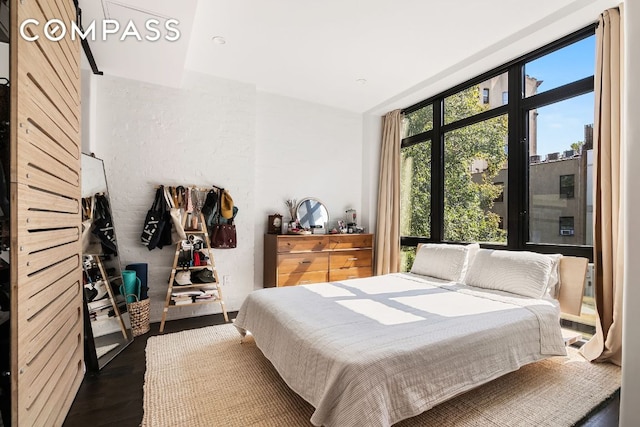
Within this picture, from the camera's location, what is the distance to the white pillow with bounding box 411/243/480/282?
3.10 m

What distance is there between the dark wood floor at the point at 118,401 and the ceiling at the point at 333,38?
258 centimetres

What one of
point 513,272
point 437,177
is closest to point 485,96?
point 437,177

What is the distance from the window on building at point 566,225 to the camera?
8.99 ft

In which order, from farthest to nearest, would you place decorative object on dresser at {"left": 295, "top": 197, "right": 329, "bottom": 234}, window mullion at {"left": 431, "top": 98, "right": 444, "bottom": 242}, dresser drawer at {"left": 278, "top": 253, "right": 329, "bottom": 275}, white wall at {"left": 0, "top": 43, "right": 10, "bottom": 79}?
decorative object on dresser at {"left": 295, "top": 197, "right": 329, "bottom": 234}
window mullion at {"left": 431, "top": 98, "right": 444, "bottom": 242}
dresser drawer at {"left": 278, "top": 253, "right": 329, "bottom": 275}
white wall at {"left": 0, "top": 43, "right": 10, "bottom": 79}

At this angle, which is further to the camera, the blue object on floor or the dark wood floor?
the blue object on floor

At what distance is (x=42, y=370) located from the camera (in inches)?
55.7

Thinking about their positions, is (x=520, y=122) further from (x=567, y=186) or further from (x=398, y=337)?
(x=398, y=337)

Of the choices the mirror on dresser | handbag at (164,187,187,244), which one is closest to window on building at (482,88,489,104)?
handbag at (164,187,187,244)

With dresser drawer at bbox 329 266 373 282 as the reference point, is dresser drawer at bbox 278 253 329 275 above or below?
above

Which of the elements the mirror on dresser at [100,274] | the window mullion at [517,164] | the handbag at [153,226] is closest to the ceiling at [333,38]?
the window mullion at [517,164]

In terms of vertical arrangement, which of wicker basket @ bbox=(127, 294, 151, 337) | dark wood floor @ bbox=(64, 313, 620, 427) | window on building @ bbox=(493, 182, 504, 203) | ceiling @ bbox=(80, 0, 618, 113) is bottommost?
dark wood floor @ bbox=(64, 313, 620, 427)

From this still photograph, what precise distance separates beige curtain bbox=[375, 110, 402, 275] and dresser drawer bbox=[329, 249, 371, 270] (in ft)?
0.76

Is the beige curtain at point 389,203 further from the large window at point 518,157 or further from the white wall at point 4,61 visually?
the white wall at point 4,61

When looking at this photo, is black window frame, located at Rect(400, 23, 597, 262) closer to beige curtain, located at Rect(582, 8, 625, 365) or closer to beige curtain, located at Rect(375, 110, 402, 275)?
beige curtain, located at Rect(582, 8, 625, 365)
